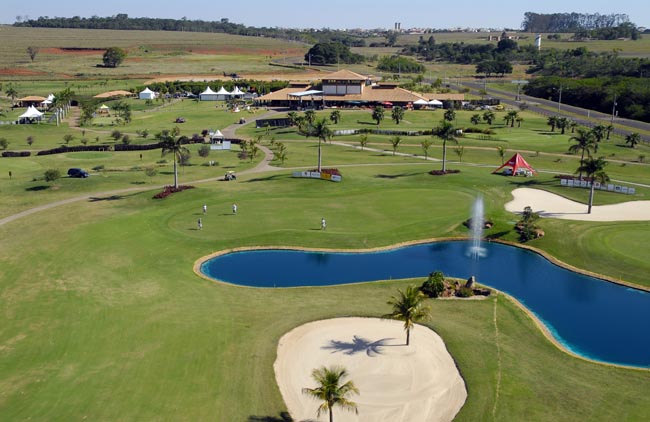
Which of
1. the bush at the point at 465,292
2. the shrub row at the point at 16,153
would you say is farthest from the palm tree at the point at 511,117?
the shrub row at the point at 16,153

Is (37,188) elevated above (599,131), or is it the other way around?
(599,131)

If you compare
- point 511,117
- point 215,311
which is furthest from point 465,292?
point 511,117

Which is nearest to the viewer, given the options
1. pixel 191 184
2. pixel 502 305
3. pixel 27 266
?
pixel 502 305

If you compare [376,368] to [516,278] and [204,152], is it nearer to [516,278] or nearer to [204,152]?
[516,278]

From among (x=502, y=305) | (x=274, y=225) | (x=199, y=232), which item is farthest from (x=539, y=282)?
(x=199, y=232)

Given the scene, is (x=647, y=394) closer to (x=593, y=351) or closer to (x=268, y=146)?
(x=593, y=351)

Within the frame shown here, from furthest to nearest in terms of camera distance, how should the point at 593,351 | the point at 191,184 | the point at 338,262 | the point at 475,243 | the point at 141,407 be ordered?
1. the point at 191,184
2. the point at 475,243
3. the point at 338,262
4. the point at 593,351
5. the point at 141,407

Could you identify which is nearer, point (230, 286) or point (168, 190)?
point (230, 286)

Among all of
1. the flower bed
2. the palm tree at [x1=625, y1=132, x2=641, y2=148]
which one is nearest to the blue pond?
the flower bed
